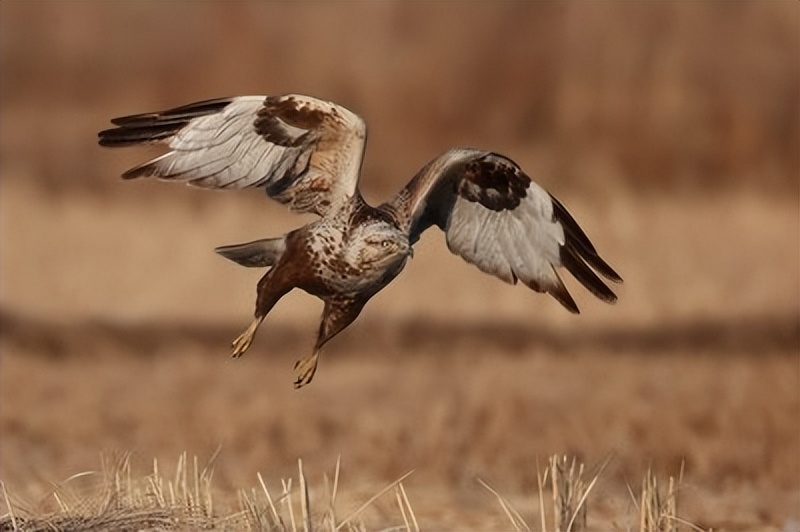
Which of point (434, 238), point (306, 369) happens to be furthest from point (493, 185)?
point (434, 238)

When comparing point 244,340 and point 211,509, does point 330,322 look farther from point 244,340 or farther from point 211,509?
point 211,509

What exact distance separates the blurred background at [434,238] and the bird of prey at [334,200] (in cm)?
411

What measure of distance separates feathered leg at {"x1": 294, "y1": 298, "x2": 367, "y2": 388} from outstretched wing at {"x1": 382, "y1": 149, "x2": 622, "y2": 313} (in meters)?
0.38

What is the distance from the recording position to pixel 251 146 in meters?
4.82

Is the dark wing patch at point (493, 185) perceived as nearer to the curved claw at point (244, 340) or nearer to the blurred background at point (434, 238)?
the curved claw at point (244, 340)

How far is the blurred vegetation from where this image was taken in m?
11.3

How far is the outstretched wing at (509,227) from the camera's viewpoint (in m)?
5.05

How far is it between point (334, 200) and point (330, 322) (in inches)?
13.0

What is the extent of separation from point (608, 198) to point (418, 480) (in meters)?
3.55

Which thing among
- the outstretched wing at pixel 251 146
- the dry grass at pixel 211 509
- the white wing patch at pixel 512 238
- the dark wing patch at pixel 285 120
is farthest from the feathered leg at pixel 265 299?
the white wing patch at pixel 512 238

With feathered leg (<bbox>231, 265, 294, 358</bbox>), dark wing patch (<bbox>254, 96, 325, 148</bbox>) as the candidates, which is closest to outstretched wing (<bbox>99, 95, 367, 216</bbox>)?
dark wing patch (<bbox>254, 96, 325, 148</bbox>)

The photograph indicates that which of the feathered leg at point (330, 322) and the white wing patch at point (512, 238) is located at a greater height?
the white wing patch at point (512, 238)

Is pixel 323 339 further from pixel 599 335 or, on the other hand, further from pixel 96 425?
pixel 599 335

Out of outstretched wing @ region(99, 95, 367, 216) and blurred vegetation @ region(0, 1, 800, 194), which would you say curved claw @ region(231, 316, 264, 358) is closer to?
outstretched wing @ region(99, 95, 367, 216)
